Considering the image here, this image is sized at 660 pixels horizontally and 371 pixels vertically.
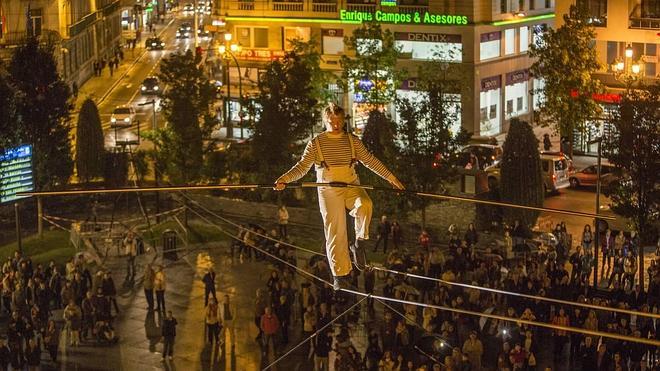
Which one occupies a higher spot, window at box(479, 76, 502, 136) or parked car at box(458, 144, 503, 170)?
window at box(479, 76, 502, 136)

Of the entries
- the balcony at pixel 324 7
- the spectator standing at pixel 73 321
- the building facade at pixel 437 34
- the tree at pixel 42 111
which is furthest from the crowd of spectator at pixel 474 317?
the balcony at pixel 324 7

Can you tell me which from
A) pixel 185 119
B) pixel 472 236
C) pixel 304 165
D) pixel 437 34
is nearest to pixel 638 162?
pixel 472 236

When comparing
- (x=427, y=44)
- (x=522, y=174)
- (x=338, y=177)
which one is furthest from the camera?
(x=427, y=44)

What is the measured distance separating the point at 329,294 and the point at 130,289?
7.98 meters

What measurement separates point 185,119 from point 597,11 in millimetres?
20790

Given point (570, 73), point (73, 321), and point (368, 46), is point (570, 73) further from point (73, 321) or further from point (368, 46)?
point (73, 321)

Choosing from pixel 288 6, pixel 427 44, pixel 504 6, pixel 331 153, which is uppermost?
pixel 288 6

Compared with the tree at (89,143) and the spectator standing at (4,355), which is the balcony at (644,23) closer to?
the tree at (89,143)

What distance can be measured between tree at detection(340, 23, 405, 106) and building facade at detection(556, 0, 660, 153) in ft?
25.1

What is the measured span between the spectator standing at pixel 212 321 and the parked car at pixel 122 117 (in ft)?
111

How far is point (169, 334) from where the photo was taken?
29.8 metres

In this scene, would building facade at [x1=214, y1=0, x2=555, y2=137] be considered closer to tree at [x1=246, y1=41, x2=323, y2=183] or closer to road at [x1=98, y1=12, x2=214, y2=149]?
road at [x1=98, y1=12, x2=214, y2=149]

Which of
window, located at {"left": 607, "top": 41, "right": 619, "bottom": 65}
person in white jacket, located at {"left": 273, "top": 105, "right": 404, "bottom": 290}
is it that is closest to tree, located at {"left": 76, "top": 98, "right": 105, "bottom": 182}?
window, located at {"left": 607, "top": 41, "right": 619, "bottom": 65}

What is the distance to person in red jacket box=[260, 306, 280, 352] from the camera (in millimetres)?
29641
